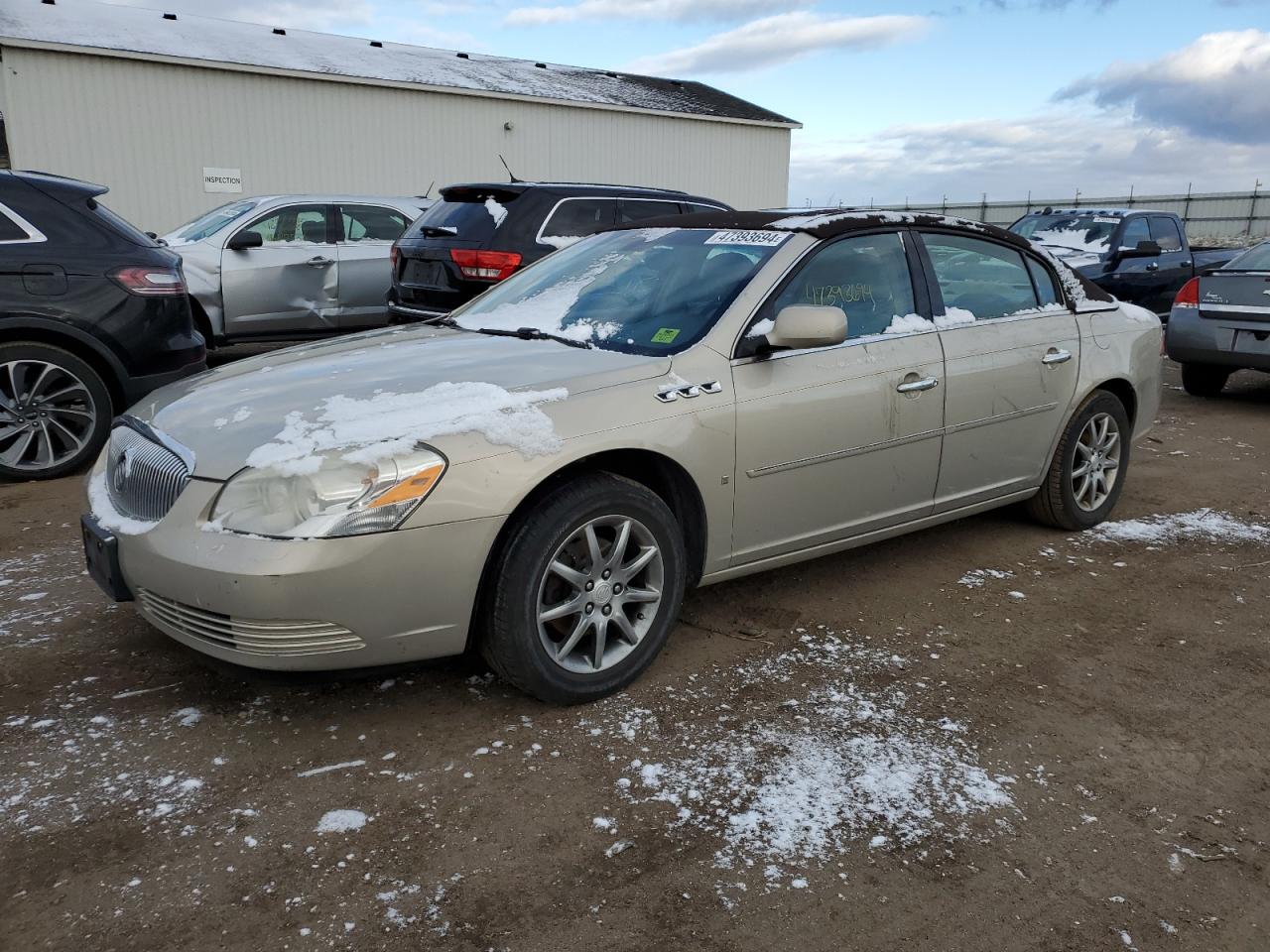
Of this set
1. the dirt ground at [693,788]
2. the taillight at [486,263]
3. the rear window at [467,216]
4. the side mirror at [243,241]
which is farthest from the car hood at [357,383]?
the side mirror at [243,241]

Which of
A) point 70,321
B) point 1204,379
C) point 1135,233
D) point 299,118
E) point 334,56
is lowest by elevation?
point 1204,379

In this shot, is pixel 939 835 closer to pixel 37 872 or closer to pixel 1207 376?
pixel 37 872

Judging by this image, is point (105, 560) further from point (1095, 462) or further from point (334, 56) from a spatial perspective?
point (334, 56)

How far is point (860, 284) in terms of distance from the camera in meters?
3.97

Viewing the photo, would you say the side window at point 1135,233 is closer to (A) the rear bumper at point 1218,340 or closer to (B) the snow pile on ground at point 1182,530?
(A) the rear bumper at point 1218,340

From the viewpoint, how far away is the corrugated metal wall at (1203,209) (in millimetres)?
31859

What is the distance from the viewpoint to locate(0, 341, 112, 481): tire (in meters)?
5.61

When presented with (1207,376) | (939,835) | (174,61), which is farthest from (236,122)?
(939,835)

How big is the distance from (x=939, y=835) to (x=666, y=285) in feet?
7.16

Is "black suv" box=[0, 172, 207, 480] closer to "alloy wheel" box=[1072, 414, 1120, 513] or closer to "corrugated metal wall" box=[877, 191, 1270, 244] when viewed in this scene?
"alloy wheel" box=[1072, 414, 1120, 513]

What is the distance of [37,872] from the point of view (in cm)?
234

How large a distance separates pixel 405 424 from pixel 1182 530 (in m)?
4.21

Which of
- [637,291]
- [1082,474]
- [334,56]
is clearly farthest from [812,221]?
[334,56]

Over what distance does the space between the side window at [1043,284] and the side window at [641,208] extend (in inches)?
169
